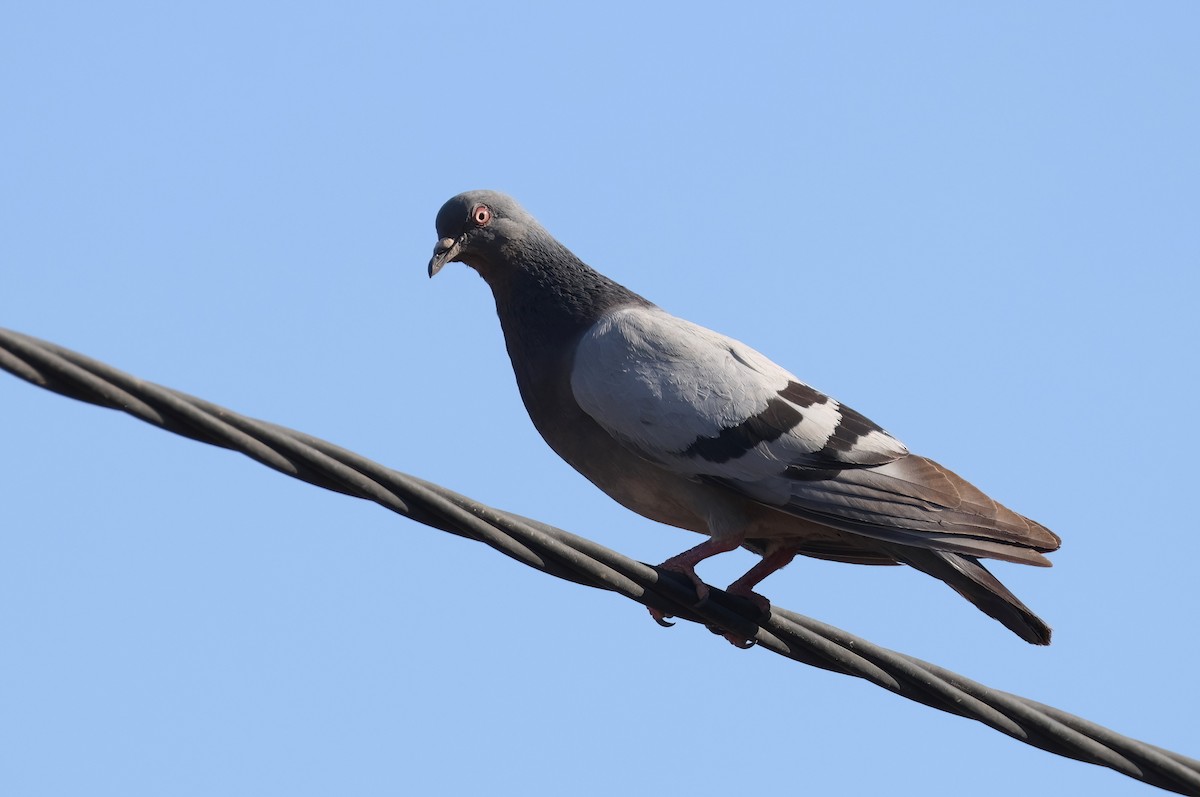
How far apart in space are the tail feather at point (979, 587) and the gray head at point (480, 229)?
2.53 meters

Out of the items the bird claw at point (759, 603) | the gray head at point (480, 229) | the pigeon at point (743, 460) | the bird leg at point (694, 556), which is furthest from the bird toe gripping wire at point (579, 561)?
the gray head at point (480, 229)

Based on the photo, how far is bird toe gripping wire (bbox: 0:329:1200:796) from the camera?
11.3 ft

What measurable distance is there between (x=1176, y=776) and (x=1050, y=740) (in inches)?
15.8

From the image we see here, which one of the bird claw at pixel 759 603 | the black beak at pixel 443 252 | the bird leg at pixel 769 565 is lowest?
the bird claw at pixel 759 603

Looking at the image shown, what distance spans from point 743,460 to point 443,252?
218cm

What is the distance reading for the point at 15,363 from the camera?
3.35 metres

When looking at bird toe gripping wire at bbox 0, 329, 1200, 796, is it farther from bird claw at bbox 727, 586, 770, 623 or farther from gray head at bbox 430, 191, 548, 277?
gray head at bbox 430, 191, 548, 277

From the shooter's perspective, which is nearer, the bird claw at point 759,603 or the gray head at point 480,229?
the bird claw at point 759,603

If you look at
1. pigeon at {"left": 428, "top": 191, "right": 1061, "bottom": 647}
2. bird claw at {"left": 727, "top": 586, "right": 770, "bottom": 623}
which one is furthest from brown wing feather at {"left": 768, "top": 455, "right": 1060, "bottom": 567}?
bird claw at {"left": 727, "top": 586, "right": 770, "bottom": 623}

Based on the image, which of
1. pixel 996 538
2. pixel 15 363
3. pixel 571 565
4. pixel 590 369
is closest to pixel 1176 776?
pixel 996 538

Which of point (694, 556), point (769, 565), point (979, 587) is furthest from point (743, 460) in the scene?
point (979, 587)

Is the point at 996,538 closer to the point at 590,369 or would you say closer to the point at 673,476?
the point at 673,476

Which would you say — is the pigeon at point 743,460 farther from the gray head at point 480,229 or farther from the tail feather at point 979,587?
the gray head at point 480,229

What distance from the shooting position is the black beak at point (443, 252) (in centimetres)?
771
